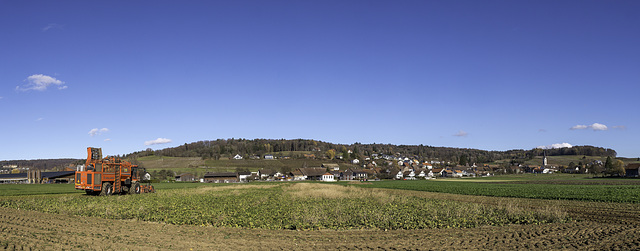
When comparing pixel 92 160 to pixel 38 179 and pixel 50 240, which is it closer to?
pixel 50 240

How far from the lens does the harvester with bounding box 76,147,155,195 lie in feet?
141

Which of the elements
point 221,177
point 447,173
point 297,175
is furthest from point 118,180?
point 447,173

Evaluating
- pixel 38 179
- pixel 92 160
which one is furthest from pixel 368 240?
pixel 38 179

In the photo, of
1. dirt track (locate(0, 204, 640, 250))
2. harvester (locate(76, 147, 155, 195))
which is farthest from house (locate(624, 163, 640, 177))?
harvester (locate(76, 147, 155, 195))

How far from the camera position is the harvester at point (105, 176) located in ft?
141

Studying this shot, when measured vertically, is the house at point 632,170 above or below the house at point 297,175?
above

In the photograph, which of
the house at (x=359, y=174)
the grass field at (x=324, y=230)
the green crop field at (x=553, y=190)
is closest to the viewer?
the grass field at (x=324, y=230)

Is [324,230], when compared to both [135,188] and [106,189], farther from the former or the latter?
[135,188]

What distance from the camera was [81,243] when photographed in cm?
1566

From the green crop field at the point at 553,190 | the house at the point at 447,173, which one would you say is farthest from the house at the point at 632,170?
the house at the point at 447,173

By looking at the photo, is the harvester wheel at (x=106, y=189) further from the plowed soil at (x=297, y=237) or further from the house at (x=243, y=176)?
the house at (x=243, y=176)

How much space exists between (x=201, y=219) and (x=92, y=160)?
86.6ft

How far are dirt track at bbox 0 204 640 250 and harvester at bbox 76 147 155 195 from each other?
2291 cm

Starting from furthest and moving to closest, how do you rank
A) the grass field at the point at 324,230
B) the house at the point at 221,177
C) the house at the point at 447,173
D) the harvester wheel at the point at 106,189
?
1. the house at the point at 447,173
2. the house at the point at 221,177
3. the harvester wheel at the point at 106,189
4. the grass field at the point at 324,230
